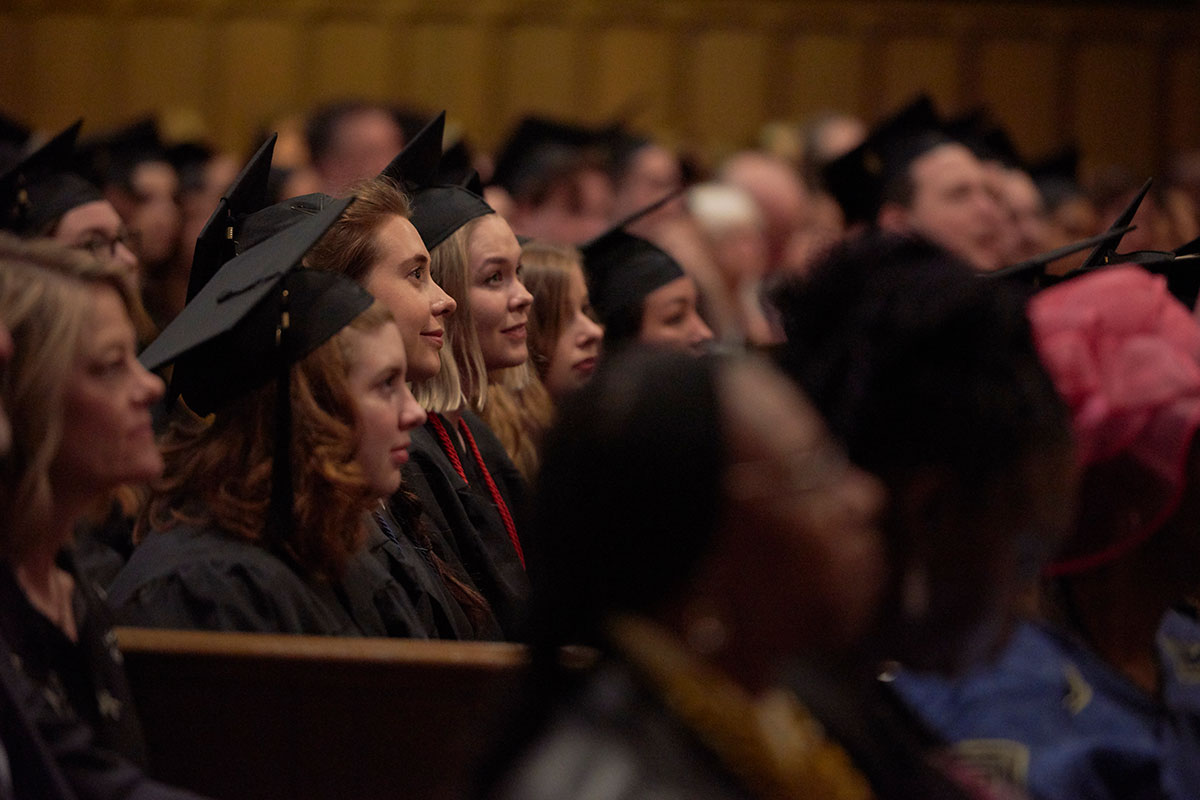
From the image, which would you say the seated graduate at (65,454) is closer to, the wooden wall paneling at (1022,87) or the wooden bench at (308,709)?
the wooden bench at (308,709)

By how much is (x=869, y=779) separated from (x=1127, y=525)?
963 mm

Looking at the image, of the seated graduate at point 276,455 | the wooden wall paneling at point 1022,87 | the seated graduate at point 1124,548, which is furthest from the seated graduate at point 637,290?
the wooden wall paneling at point 1022,87

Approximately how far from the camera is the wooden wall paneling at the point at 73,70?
924cm

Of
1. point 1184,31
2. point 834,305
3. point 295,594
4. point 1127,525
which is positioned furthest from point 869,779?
point 1184,31

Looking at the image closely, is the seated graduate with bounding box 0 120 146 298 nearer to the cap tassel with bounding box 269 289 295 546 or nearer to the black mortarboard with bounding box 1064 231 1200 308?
the cap tassel with bounding box 269 289 295 546

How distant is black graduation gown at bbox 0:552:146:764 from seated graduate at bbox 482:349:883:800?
2.72 feet

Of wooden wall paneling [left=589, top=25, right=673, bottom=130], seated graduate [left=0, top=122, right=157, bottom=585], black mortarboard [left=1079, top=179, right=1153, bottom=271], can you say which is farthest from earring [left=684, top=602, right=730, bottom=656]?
wooden wall paneling [left=589, top=25, right=673, bottom=130]

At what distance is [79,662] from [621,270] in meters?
2.73

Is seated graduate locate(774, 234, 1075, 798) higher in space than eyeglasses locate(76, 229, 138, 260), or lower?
higher

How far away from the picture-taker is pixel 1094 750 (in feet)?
6.32

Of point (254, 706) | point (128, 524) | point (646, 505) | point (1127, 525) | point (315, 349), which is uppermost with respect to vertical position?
point (646, 505)

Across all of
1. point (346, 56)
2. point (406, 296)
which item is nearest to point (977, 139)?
point (406, 296)

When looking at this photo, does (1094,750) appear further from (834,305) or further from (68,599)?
(68,599)

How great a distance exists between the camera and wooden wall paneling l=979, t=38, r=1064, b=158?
961cm
